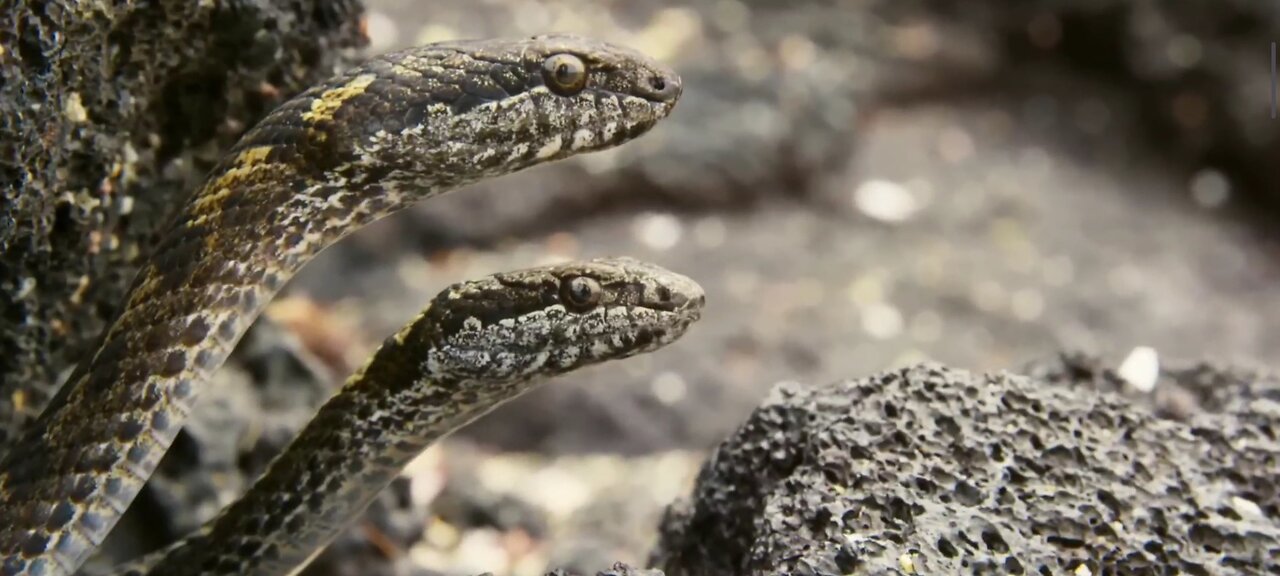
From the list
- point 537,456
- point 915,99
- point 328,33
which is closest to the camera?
point 328,33

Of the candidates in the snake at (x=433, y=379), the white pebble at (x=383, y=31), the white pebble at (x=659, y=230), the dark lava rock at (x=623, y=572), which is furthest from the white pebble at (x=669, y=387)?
the dark lava rock at (x=623, y=572)

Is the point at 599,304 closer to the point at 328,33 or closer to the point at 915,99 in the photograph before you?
the point at 328,33

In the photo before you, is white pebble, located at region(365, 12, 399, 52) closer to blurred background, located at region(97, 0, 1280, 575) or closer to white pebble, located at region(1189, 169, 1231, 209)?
blurred background, located at region(97, 0, 1280, 575)

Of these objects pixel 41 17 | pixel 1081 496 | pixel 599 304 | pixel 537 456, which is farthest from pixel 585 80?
pixel 537 456

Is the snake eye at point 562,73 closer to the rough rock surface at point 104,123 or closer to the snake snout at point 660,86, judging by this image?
the snake snout at point 660,86

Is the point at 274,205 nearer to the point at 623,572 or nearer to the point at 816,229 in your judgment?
the point at 623,572

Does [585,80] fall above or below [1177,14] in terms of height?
below

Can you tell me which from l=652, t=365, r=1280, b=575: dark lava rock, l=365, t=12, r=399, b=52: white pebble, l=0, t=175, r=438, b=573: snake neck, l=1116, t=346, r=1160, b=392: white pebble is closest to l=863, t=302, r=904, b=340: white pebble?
l=365, t=12, r=399, b=52: white pebble
